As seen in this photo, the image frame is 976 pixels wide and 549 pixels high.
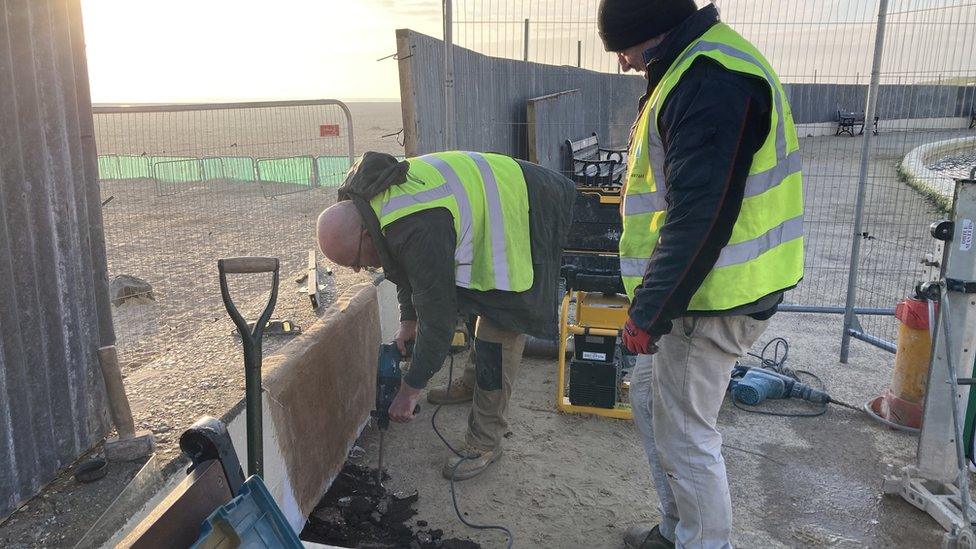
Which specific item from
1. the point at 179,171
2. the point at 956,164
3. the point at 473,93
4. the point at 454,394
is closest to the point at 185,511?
the point at 454,394

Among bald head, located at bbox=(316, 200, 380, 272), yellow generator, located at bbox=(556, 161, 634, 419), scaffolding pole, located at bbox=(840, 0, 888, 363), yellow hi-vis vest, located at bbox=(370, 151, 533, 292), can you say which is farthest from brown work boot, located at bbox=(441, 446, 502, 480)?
scaffolding pole, located at bbox=(840, 0, 888, 363)

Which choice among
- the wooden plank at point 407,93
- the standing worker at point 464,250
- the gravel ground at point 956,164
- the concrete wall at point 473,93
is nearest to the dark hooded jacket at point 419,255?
the standing worker at point 464,250

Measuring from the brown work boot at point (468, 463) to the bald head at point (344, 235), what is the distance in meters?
1.35

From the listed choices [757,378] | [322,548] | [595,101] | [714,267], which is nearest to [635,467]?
[757,378]

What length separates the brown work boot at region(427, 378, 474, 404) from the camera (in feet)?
14.4

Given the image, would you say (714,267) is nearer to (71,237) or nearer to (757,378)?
(71,237)

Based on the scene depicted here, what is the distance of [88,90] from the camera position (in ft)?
7.29

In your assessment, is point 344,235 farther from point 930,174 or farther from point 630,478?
point 930,174

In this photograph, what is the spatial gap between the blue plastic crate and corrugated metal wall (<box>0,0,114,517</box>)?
0.94 meters

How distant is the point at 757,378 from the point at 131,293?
5.78 metres

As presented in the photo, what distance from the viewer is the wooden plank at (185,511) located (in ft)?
4.41

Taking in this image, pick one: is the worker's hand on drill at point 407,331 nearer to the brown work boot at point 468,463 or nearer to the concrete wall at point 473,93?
the brown work boot at point 468,463

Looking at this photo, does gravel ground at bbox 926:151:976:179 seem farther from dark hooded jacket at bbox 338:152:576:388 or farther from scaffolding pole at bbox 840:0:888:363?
dark hooded jacket at bbox 338:152:576:388

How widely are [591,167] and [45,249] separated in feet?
24.9
